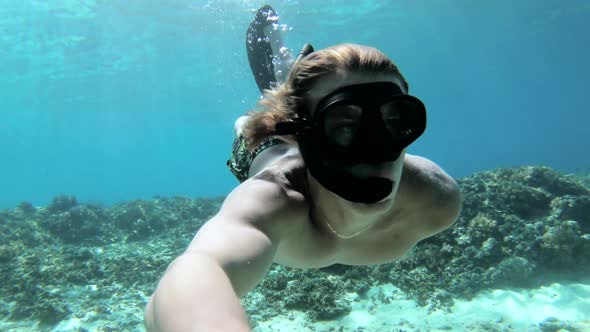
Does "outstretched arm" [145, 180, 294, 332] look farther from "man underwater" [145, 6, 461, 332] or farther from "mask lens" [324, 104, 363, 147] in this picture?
"mask lens" [324, 104, 363, 147]

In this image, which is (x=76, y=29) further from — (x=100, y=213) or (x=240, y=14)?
(x=100, y=213)

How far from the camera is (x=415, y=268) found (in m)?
8.12

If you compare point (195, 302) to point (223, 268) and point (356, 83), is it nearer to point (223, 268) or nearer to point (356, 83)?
point (223, 268)

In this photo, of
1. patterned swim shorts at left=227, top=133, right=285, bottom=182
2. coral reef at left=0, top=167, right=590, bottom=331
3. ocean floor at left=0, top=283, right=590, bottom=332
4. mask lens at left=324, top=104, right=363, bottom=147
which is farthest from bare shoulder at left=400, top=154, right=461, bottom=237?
coral reef at left=0, top=167, right=590, bottom=331

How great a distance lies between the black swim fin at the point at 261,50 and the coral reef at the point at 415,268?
158 inches

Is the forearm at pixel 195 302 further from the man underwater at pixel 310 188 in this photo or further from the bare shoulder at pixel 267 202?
the bare shoulder at pixel 267 202

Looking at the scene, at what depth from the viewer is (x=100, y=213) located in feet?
58.6

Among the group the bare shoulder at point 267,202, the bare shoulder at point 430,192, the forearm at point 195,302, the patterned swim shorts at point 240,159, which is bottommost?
the forearm at point 195,302

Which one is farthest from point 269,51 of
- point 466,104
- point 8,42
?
point 466,104

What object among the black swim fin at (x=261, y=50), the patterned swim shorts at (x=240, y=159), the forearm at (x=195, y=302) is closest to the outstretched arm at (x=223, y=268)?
the forearm at (x=195, y=302)

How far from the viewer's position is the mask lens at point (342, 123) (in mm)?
2158

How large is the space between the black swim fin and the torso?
3968 millimetres

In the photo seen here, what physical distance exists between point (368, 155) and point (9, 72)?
48557 mm

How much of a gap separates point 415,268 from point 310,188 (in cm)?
637
